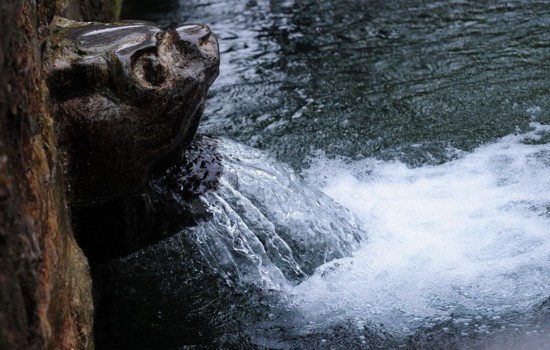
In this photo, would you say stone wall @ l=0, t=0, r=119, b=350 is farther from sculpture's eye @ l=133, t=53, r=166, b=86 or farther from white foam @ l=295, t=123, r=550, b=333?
white foam @ l=295, t=123, r=550, b=333

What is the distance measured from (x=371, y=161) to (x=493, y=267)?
1455mm

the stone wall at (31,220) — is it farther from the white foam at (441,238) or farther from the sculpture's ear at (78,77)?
the white foam at (441,238)

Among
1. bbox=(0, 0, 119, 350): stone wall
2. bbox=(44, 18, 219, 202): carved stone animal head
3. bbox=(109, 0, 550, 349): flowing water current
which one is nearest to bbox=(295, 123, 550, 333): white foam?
bbox=(109, 0, 550, 349): flowing water current

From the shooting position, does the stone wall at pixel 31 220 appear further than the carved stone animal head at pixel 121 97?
No

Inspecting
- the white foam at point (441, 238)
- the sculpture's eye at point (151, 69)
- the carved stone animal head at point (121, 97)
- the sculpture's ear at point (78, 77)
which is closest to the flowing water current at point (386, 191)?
the white foam at point (441, 238)

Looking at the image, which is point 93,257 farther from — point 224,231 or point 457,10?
point 457,10

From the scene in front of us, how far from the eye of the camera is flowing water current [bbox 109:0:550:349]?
136 inches

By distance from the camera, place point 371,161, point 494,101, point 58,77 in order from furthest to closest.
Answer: point 494,101, point 371,161, point 58,77

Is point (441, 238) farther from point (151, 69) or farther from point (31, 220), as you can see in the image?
point (31, 220)

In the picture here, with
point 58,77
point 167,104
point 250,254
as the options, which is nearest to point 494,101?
point 250,254

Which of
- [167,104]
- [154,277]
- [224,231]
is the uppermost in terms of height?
[167,104]

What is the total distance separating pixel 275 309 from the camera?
3.59 m

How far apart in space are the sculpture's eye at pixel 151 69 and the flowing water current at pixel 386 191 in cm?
72

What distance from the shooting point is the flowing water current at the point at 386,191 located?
11.3 feet
